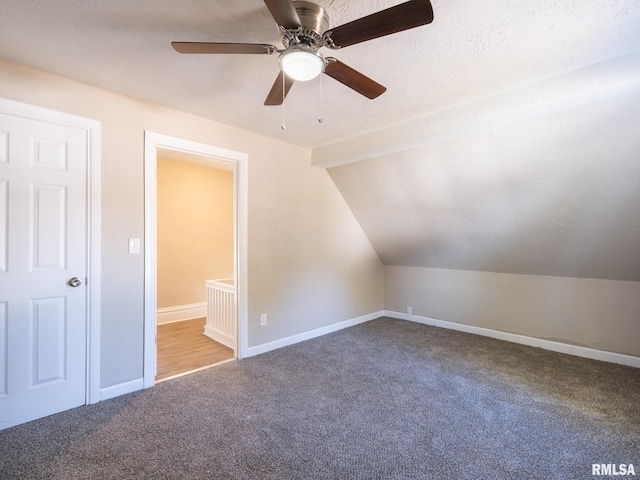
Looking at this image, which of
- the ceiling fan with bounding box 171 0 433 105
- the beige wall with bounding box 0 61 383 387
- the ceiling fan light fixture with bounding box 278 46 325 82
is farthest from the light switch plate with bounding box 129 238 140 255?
the ceiling fan light fixture with bounding box 278 46 325 82

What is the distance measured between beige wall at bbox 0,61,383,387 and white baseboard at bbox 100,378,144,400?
0.12 ft

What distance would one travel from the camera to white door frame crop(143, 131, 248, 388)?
8.33ft

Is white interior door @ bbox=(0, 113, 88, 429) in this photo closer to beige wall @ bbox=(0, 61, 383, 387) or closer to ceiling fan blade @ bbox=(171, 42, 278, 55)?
beige wall @ bbox=(0, 61, 383, 387)

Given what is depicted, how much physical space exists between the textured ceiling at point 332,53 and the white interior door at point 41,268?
1.72ft

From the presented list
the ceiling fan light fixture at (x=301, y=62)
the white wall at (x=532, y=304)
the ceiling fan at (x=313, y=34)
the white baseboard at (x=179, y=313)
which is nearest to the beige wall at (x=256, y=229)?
the white wall at (x=532, y=304)

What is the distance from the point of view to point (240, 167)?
10.3ft

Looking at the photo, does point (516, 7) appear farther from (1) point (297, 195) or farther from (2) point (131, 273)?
(2) point (131, 273)

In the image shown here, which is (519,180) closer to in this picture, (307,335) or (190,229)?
(307,335)

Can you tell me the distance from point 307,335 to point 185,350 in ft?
4.49

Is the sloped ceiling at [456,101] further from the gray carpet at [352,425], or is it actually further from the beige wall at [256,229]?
the gray carpet at [352,425]

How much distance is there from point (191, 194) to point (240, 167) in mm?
2141

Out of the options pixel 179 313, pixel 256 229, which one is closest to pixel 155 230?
pixel 256 229

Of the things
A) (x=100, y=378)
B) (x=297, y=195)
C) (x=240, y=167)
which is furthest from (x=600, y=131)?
(x=100, y=378)

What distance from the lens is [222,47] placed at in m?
1.40
